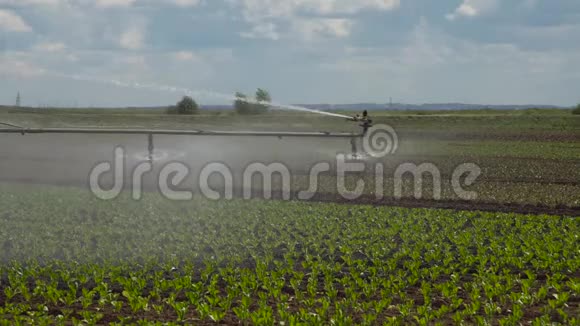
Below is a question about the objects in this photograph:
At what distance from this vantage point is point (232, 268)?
11602 millimetres

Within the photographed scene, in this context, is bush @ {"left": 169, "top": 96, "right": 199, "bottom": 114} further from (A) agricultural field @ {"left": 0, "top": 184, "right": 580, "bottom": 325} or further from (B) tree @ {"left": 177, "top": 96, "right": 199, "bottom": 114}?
(A) agricultural field @ {"left": 0, "top": 184, "right": 580, "bottom": 325}

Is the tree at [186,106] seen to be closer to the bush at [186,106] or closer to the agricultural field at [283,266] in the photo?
the bush at [186,106]

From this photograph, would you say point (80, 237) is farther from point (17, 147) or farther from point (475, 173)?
point (475, 173)

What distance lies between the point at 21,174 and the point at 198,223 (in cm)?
1247

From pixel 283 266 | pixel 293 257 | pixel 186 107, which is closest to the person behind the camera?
pixel 283 266

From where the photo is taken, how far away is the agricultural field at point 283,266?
9453mm

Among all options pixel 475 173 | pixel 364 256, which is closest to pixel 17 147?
pixel 475 173

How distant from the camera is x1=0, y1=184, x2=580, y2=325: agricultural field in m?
9.45

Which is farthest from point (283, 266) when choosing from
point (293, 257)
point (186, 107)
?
point (186, 107)

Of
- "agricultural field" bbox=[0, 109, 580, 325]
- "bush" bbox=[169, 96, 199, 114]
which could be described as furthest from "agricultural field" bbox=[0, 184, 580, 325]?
"bush" bbox=[169, 96, 199, 114]

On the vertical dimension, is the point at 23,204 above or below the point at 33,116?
below

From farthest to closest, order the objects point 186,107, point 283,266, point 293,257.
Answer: point 186,107 → point 293,257 → point 283,266

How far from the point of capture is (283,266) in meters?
12.2

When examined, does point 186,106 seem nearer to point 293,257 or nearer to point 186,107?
point 186,107
